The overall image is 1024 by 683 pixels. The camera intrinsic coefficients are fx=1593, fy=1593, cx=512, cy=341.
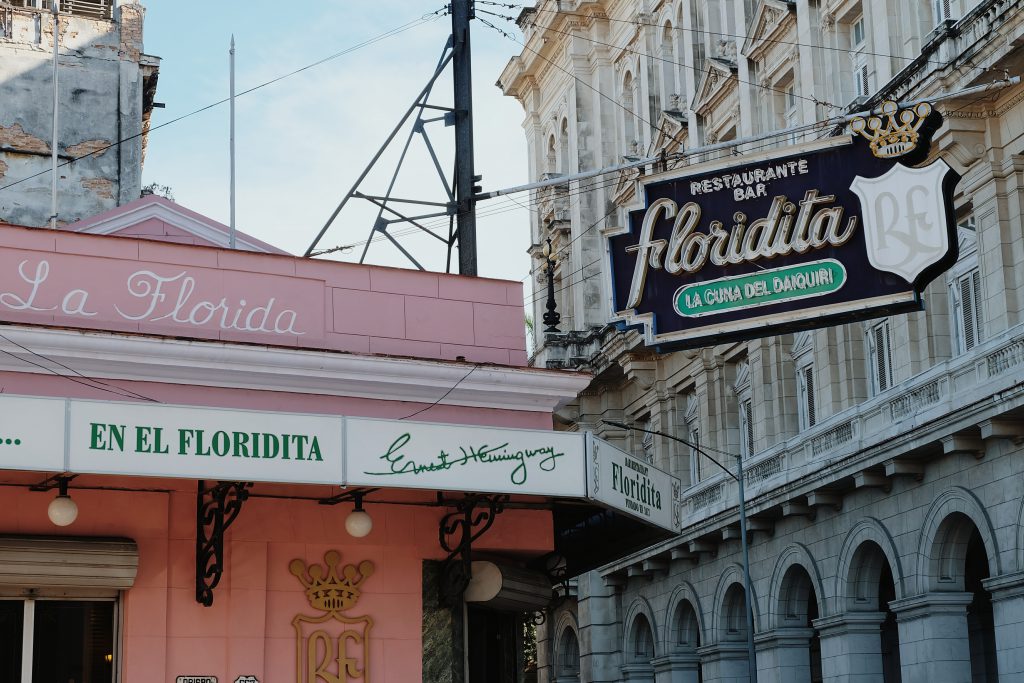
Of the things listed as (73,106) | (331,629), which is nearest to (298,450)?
(331,629)

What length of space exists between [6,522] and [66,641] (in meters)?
1.33

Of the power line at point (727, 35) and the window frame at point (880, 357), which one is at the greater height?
the power line at point (727, 35)

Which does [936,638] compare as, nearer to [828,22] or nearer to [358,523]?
[828,22]

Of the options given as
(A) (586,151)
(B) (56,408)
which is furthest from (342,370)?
(A) (586,151)

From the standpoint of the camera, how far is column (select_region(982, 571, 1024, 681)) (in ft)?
96.1

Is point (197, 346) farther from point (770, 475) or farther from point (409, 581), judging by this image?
point (770, 475)

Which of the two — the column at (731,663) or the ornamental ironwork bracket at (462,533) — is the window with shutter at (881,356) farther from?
the ornamental ironwork bracket at (462,533)

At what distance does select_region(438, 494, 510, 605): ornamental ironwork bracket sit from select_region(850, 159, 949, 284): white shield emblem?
213 inches

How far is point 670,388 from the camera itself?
170 ft

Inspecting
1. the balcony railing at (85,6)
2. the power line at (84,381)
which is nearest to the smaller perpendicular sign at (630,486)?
the power line at (84,381)

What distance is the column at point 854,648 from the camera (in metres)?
35.9

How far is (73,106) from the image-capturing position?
3694 centimetres

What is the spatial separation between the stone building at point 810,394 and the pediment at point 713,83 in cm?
9

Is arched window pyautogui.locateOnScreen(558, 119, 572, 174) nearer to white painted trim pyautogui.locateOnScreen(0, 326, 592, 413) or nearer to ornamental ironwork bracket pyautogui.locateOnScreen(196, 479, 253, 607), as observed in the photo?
white painted trim pyautogui.locateOnScreen(0, 326, 592, 413)
